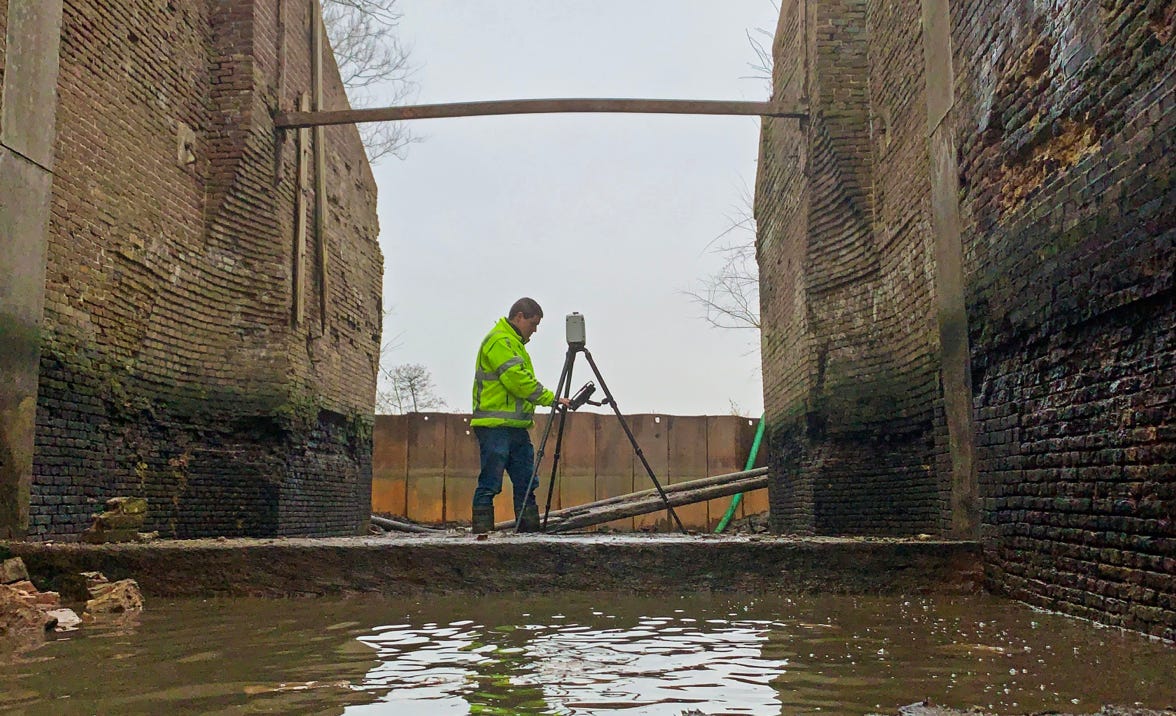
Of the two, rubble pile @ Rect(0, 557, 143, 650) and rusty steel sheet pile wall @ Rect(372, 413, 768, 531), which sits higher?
rusty steel sheet pile wall @ Rect(372, 413, 768, 531)

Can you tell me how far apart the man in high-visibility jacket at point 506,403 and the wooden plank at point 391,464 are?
771cm

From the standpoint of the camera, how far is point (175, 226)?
8742mm

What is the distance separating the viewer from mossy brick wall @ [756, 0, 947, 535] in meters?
7.50

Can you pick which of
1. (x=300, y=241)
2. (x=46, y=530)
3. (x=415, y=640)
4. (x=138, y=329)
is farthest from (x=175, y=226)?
(x=415, y=640)

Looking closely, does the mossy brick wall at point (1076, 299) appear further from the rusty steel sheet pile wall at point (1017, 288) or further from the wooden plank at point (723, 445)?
the wooden plank at point (723, 445)

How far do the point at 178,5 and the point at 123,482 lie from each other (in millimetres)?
4245

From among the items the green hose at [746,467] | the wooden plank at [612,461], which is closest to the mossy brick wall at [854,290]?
the green hose at [746,467]

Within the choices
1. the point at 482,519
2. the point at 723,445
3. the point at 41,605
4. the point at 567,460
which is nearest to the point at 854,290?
the point at 482,519

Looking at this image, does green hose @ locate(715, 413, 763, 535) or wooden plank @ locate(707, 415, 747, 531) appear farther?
wooden plank @ locate(707, 415, 747, 531)

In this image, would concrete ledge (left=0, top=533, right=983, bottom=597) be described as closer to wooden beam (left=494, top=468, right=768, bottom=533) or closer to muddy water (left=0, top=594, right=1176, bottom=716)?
muddy water (left=0, top=594, right=1176, bottom=716)

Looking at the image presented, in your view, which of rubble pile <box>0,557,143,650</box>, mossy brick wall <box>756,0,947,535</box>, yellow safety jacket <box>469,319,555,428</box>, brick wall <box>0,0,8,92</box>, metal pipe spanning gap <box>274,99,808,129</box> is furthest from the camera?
metal pipe spanning gap <box>274,99,808,129</box>

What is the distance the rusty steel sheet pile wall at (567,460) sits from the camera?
1571 cm

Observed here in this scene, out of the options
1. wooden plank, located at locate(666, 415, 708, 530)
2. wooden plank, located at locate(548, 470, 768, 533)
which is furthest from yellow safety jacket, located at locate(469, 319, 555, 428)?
wooden plank, located at locate(666, 415, 708, 530)

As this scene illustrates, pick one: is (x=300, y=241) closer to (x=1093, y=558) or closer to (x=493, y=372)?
(x=493, y=372)
